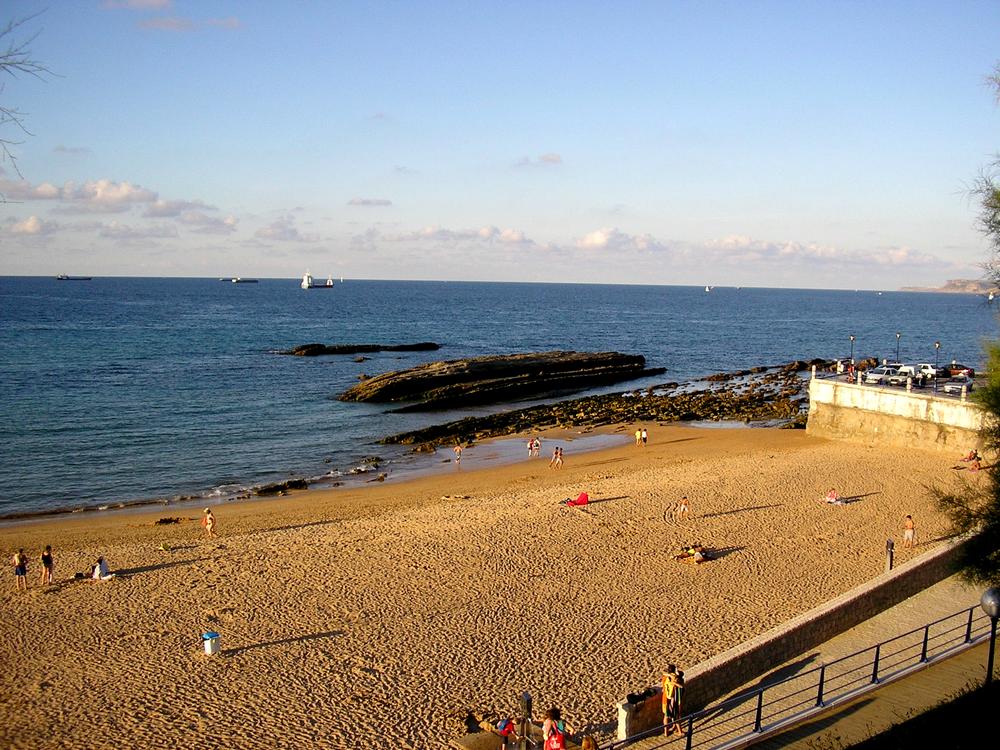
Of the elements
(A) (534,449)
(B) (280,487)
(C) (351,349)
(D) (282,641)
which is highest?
(C) (351,349)

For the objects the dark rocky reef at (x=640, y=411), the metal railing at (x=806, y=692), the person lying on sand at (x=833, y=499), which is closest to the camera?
the metal railing at (x=806, y=692)

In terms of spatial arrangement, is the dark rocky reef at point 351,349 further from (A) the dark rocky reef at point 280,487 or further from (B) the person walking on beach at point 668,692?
(B) the person walking on beach at point 668,692

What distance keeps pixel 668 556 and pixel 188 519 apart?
1590 cm

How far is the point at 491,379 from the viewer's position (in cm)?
5544

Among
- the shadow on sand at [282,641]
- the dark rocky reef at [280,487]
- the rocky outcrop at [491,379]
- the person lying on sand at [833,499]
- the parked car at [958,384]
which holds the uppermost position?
the parked car at [958,384]

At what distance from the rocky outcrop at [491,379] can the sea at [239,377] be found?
6.82 ft

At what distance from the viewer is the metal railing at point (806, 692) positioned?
11492mm

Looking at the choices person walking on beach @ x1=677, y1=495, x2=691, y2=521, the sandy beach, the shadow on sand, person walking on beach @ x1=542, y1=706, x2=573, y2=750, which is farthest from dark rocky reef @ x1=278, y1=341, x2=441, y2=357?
person walking on beach @ x1=542, y1=706, x2=573, y2=750

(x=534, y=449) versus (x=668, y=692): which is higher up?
(x=668, y=692)

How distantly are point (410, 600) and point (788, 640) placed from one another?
815 centimetres

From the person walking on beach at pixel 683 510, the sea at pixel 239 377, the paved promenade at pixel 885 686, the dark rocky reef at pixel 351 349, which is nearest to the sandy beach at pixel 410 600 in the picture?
the person walking on beach at pixel 683 510

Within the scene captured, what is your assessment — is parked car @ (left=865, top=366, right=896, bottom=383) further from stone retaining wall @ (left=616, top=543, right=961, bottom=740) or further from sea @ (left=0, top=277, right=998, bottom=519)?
stone retaining wall @ (left=616, top=543, right=961, bottom=740)

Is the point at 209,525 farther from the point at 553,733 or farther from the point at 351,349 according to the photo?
the point at 351,349

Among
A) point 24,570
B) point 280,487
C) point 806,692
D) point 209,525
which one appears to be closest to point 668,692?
point 806,692
